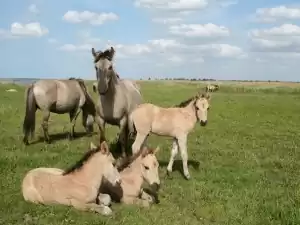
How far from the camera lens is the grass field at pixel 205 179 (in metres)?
8.47

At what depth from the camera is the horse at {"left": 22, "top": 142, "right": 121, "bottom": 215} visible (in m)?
8.55

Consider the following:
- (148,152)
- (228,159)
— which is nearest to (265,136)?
(228,159)

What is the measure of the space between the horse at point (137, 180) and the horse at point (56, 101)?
7677 mm

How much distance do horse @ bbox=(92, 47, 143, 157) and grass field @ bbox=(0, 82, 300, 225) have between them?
59.6 inches

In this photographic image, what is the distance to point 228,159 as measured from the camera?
1491 centimetres

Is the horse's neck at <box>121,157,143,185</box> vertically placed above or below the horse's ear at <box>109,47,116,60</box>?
below

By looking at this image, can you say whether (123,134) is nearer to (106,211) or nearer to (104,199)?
(104,199)

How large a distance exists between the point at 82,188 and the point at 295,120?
22373 mm

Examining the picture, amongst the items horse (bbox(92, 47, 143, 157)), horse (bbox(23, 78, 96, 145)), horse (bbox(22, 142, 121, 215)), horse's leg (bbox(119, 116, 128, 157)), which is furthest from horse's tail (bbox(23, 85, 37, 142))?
horse (bbox(22, 142, 121, 215))

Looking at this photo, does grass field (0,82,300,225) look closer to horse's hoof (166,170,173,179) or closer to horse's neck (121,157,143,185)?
horse's hoof (166,170,173,179)

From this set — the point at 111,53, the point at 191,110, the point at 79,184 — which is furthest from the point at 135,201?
the point at 111,53

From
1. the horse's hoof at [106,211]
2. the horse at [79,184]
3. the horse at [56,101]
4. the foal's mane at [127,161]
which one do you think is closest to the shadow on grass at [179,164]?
the foal's mane at [127,161]

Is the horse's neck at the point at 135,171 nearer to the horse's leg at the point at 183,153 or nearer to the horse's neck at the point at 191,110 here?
the horse's leg at the point at 183,153

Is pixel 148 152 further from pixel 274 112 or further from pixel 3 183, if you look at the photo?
pixel 274 112
